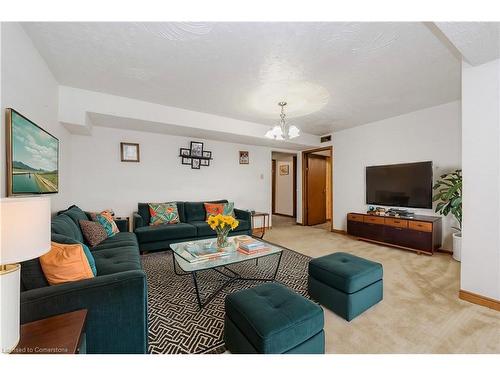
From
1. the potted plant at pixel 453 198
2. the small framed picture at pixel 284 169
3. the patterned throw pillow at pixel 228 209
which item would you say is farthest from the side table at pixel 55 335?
the small framed picture at pixel 284 169

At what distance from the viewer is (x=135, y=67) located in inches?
91.3

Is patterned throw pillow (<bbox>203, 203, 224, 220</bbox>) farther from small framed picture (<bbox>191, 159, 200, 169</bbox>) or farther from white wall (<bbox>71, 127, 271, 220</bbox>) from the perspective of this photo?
small framed picture (<bbox>191, 159, 200, 169</bbox>)

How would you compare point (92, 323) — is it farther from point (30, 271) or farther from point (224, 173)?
Result: point (224, 173)

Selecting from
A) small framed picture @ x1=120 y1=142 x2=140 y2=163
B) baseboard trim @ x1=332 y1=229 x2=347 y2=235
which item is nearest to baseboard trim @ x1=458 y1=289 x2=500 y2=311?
baseboard trim @ x1=332 y1=229 x2=347 y2=235

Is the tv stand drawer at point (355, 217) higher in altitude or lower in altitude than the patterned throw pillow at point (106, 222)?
lower

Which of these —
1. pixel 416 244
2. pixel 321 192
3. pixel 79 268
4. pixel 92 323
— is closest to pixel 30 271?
pixel 79 268

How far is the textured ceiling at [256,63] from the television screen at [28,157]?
0.80 meters

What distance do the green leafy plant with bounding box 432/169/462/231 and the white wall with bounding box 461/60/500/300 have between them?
3.93 ft

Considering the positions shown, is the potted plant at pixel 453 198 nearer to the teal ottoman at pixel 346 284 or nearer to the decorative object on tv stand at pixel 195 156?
the teal ottoman at pixel 346 284

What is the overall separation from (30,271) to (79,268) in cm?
24

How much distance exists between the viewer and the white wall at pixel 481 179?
1914 millimetres

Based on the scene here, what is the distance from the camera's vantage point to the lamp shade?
2.62ft

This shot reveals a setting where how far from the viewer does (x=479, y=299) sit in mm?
1993

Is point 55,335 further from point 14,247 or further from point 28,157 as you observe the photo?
point 28,157
